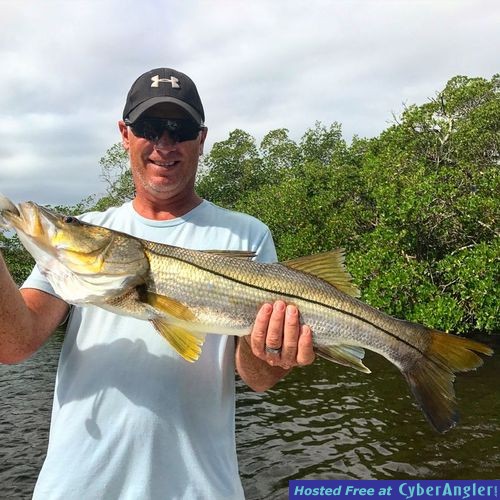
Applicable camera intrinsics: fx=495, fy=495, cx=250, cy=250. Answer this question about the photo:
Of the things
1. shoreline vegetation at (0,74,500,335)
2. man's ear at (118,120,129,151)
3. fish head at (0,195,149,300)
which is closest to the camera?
fish head at (0,195,149,300)

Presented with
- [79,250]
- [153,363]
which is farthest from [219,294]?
[79,250]

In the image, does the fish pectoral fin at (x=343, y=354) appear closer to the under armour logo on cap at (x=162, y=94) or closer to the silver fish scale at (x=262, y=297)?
the silver fish scale at (x=262, y=297)

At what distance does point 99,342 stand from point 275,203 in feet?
80.5

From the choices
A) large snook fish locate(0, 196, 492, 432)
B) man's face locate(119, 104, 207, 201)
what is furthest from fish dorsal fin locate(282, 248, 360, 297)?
man's face locate(119, 104, 207, 201)

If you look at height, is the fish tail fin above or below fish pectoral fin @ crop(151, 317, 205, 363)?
below

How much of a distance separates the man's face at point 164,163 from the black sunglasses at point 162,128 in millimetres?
22

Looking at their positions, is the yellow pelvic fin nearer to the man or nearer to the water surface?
the man

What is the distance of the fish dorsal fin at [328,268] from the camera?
9.86 feet

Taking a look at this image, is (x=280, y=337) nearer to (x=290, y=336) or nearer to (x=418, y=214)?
(x=290, y=336)

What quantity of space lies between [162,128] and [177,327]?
123cm

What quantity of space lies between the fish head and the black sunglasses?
2.26 ft

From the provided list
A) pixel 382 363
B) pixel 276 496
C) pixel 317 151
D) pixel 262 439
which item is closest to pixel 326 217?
pixel 382 363

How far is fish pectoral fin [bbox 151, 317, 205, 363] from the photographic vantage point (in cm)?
252

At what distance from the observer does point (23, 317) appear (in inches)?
97.7
